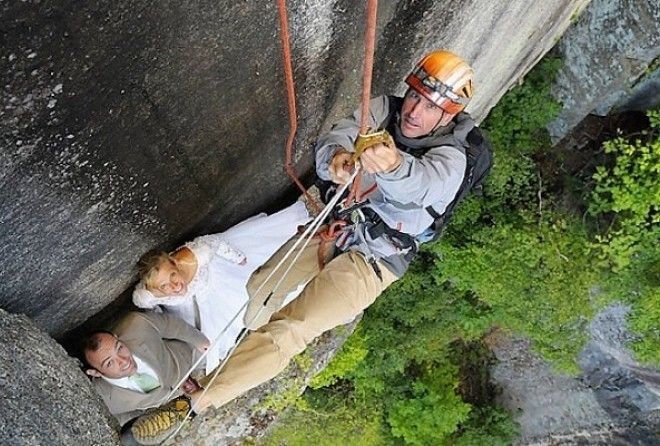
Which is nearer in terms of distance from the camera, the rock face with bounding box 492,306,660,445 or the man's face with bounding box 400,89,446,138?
the man's face with bounding box 400,89,446,138

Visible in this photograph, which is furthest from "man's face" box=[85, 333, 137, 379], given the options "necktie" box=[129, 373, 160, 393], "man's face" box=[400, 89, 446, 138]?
"man's face" box=[400, 89, 446, 138]

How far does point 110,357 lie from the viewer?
3387mm

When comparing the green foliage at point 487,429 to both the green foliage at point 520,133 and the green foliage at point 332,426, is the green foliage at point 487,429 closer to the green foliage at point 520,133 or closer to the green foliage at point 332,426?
the green foliage at point 332,426

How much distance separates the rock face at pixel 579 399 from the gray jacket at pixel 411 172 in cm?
577

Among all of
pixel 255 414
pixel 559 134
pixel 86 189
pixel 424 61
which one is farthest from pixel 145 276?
pixel 559 134

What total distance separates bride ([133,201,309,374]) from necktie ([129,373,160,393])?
367 mm

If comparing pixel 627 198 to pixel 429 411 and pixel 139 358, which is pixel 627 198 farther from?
pixel 139 358

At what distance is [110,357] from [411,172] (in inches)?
71.3

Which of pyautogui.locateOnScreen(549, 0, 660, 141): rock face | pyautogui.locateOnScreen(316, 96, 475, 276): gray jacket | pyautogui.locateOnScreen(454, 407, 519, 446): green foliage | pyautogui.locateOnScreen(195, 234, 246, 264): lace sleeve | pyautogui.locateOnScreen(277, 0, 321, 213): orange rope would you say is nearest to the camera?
pyautogui.locateOnScreen(277, 0, 321, 213): orange rope

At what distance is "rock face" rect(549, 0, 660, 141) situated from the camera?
5.94m

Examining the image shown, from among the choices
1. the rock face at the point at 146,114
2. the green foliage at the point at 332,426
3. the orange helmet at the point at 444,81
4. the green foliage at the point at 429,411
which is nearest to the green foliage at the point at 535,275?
the green foliage at the point at 429,411

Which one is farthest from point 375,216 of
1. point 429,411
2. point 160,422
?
point 429,411

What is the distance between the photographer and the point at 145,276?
3.47 m

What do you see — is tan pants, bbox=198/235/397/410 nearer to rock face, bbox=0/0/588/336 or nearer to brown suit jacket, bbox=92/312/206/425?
brown suit jacket, bbox=92/312/206/425
